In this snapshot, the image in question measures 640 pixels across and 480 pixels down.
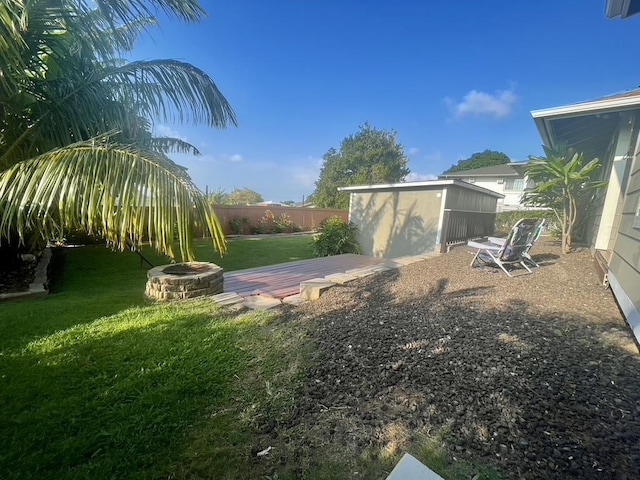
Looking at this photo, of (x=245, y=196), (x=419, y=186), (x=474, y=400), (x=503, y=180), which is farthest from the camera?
(x=245, y=196)

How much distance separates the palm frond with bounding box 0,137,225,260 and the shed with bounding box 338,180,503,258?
7.42m

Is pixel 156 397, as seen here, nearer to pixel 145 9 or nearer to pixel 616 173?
pixel 145 9

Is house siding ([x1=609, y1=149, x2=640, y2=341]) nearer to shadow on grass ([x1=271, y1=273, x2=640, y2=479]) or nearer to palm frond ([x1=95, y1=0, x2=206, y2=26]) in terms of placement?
shadow on grass ([x1=271, y1=273, x2=640, y2=479])

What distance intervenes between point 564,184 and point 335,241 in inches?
258

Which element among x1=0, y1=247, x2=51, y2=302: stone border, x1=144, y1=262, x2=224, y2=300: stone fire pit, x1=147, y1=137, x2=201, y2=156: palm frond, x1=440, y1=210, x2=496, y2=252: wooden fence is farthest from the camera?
x1=440, y1=210, x2=496, y2=252: wooden fence

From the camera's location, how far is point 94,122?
435cm

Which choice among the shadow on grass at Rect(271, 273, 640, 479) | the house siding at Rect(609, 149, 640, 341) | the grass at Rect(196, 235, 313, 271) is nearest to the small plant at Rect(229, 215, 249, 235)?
the grass at Rect(196, 235, 313, 271)

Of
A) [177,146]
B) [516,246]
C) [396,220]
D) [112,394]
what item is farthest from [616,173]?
[177,146]

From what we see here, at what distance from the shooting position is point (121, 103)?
4613 millimetres

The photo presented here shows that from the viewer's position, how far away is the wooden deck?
17.1 feet

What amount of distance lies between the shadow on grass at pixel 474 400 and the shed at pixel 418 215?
6174 mm

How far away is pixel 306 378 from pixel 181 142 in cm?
753

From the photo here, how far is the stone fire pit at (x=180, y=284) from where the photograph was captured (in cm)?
435

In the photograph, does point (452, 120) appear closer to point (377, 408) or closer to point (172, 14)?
point (172, 14)
